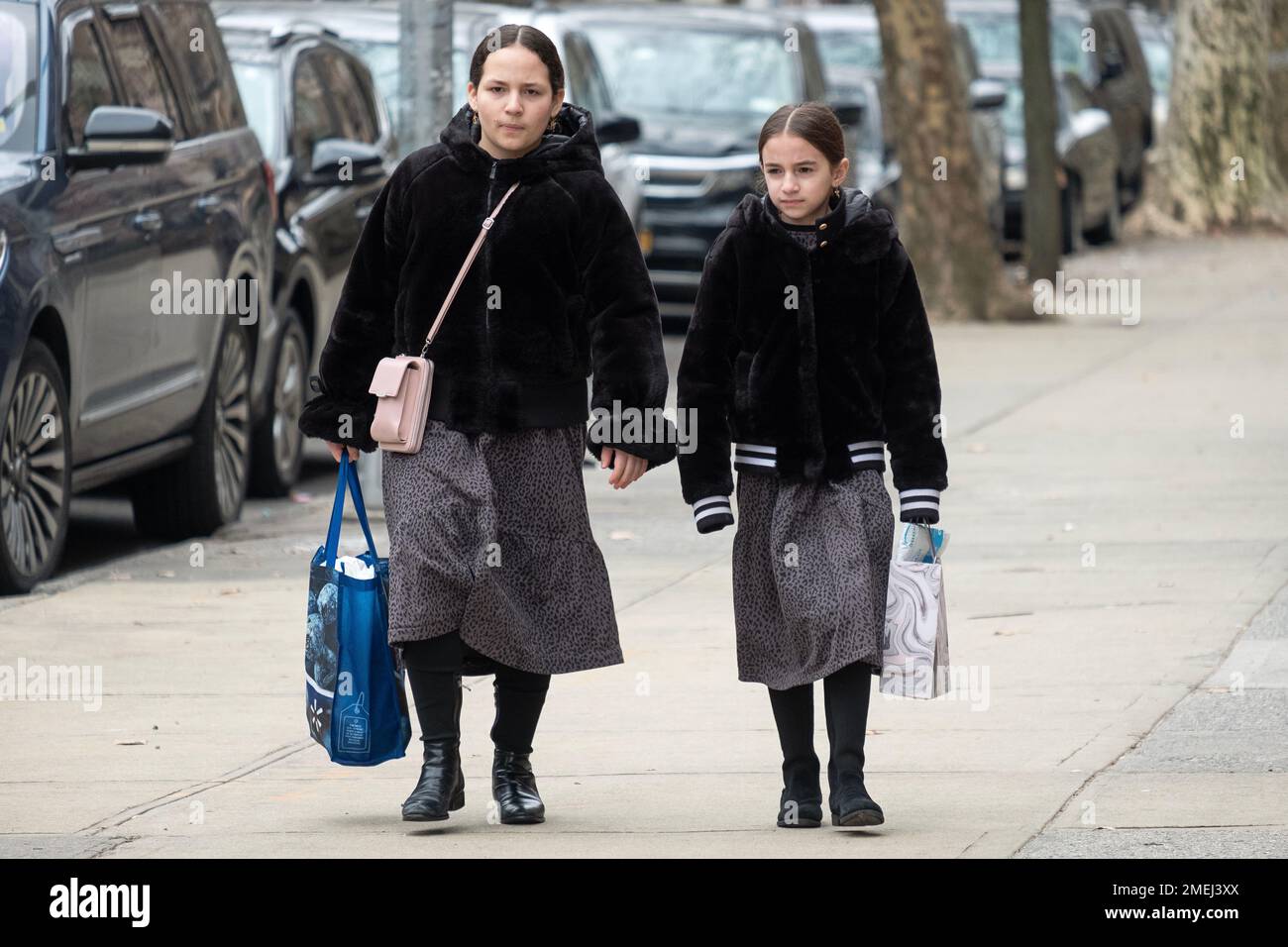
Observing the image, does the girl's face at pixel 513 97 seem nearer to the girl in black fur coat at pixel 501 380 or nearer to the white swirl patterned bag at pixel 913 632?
the girl in black fur coat at pixel 501 380

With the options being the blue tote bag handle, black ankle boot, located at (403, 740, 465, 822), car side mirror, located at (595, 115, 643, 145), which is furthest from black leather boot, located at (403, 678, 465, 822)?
car side mirror, located at (595, 115, 643, 145)

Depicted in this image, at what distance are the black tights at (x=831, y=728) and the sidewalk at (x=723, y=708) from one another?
0.14 metres

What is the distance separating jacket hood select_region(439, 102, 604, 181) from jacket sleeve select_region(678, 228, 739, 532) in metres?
0.36

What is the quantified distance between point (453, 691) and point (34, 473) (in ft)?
11.3

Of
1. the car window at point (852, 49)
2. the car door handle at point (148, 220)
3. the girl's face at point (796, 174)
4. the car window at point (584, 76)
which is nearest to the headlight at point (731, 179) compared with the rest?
the car window at point (584, 76)

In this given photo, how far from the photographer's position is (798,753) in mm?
5867

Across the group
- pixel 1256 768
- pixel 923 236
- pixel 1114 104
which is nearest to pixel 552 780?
pixel 1256 768

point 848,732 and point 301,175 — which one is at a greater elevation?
point 301,175

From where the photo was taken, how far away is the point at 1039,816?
231 inches

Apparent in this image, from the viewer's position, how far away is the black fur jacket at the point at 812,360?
5797mm

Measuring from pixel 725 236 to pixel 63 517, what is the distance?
12.9 feet

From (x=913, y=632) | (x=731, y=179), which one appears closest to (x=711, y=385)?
(x=913, y=632)

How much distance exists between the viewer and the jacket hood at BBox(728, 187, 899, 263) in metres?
5.80

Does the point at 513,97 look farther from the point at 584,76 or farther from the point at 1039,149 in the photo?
the point at 1039,149
